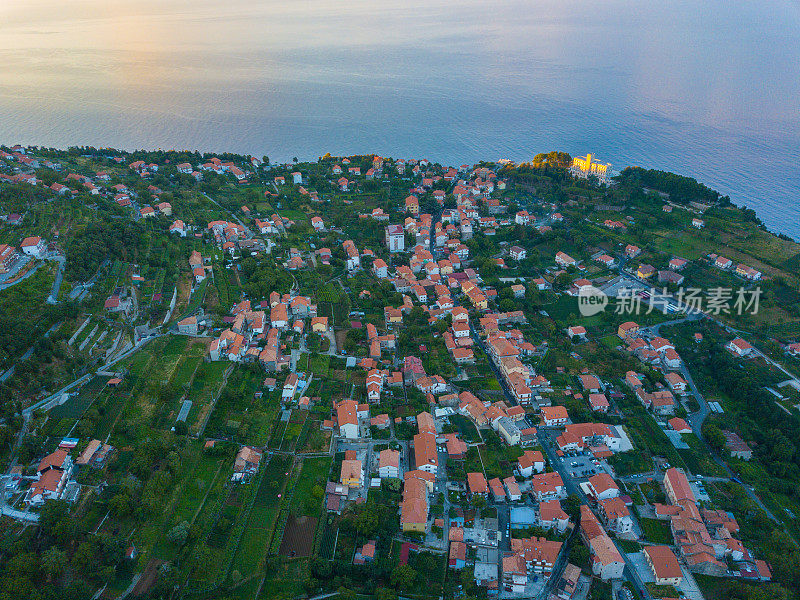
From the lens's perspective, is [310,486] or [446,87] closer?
[310,486]

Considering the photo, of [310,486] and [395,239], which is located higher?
[395,239]

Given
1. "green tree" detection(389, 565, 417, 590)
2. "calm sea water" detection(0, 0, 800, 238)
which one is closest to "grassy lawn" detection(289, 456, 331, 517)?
"green tree" detection(389, 565, 417, 590)

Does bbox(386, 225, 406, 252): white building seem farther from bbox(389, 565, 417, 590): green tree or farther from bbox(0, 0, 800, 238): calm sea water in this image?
bbox(389, 565, 417, 590): green tree

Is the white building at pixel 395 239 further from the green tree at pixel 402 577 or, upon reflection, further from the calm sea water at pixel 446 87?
the green tree at pixel 402 577

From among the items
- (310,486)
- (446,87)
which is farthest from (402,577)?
(446,87)

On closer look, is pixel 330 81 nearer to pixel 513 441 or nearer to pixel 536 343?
pixel 536 343

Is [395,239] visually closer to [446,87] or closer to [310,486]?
[310,486]

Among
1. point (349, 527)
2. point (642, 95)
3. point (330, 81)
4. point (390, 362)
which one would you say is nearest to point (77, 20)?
point (330, 81)

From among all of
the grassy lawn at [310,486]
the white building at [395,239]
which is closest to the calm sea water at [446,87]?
the white building at [395,239]

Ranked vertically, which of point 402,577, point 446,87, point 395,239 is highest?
point 446,87
